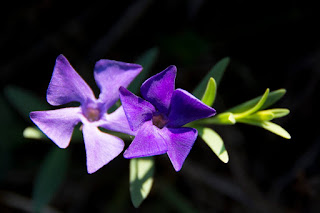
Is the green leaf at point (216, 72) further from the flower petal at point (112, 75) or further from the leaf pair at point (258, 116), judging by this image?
the flower petal at point (112, 75)

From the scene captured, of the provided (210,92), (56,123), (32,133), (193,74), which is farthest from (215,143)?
(193,74)

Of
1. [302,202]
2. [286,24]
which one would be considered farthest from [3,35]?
[302,202]

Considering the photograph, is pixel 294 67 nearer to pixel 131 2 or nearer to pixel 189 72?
pixel 189 72

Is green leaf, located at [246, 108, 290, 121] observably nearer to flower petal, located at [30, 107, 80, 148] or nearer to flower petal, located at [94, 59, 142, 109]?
flower petal, located at [94, 59, 142, 109]

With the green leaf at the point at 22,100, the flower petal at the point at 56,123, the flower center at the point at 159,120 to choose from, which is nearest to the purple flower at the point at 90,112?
the flower petal at the point at 56,123

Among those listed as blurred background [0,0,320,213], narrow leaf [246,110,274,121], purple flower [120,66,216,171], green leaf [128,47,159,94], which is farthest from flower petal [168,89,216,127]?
blurred background [0,0,320,213]
